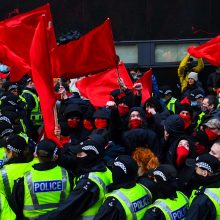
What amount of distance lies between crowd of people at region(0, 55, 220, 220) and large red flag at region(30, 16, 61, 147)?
216mm

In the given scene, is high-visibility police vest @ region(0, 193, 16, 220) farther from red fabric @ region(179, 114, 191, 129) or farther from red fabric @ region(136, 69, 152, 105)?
red fabric @ region(136, 69, 152, 105)

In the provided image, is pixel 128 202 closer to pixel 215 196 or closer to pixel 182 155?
pixel 215 196

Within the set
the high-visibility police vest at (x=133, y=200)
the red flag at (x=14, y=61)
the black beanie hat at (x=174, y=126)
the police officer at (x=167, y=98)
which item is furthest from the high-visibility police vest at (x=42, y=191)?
the police officer at (x=167, y=98)

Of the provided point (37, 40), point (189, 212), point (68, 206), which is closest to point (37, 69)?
point (37, 40)

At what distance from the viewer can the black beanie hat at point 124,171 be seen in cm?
595

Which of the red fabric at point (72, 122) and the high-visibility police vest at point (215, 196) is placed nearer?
the high-visibility police vest at point (215, 196)

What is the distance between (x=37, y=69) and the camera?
848 centimetres

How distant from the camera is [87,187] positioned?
6.16m

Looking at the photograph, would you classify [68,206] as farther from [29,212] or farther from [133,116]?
[133,116]

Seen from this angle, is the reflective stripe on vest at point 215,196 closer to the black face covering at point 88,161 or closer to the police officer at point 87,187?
the police officer at point 87,187

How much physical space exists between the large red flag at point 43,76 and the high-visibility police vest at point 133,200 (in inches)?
95.5

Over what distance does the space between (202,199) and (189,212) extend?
173 millimetres

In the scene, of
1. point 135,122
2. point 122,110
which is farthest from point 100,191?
point 122,110

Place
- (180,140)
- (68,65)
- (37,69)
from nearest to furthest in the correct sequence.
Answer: (180,140)
(37,69)
(68,65)
